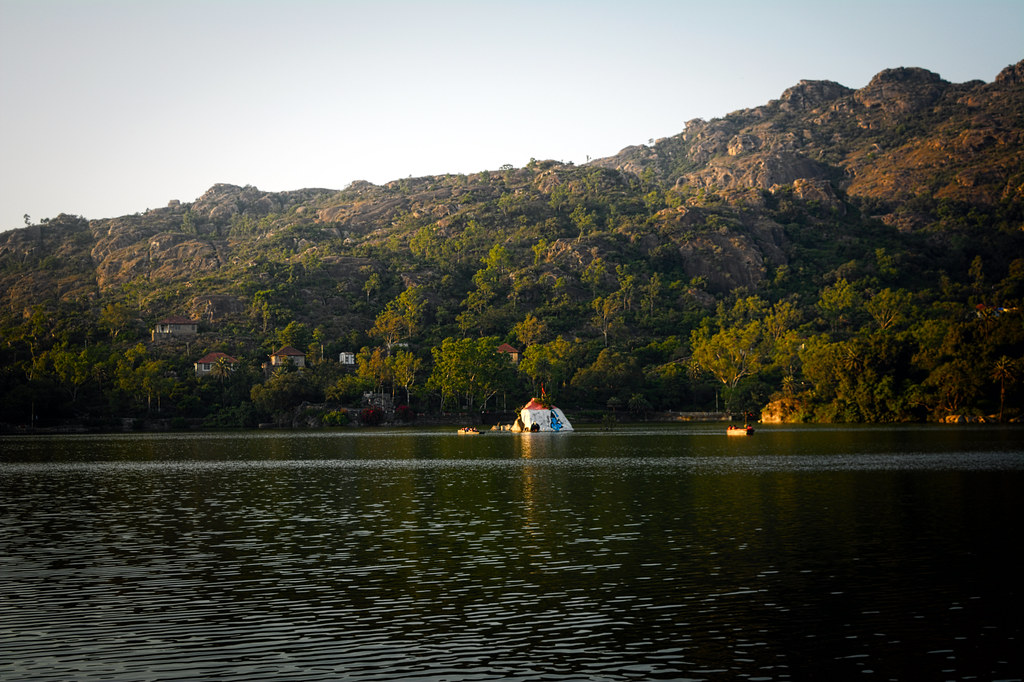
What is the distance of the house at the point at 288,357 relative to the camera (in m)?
164

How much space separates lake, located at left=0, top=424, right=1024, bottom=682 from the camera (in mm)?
17422

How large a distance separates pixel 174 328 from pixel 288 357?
36389mm

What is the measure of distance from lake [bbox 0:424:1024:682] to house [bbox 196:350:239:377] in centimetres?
10463

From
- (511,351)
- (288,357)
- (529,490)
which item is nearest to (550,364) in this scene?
(511,351)

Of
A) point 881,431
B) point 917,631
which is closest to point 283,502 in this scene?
point 917,631

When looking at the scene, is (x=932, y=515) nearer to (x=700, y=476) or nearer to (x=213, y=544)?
(x=700, y=476)

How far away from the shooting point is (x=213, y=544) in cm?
3177

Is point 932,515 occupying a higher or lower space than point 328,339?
lower

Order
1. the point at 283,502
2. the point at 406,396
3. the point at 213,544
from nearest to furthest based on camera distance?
the point at 213,544
the point at 283,502
the point at 406,396

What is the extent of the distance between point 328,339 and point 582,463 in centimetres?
12700

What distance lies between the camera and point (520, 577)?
83.3 ft

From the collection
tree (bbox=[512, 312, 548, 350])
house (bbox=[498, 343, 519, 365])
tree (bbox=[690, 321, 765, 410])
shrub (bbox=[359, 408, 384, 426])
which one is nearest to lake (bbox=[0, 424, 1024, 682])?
shrub (bbox=[359, 408, 384, 426])

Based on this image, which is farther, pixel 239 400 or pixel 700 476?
pixel 239 400

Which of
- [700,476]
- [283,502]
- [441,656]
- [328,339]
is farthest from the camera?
[328,339]
